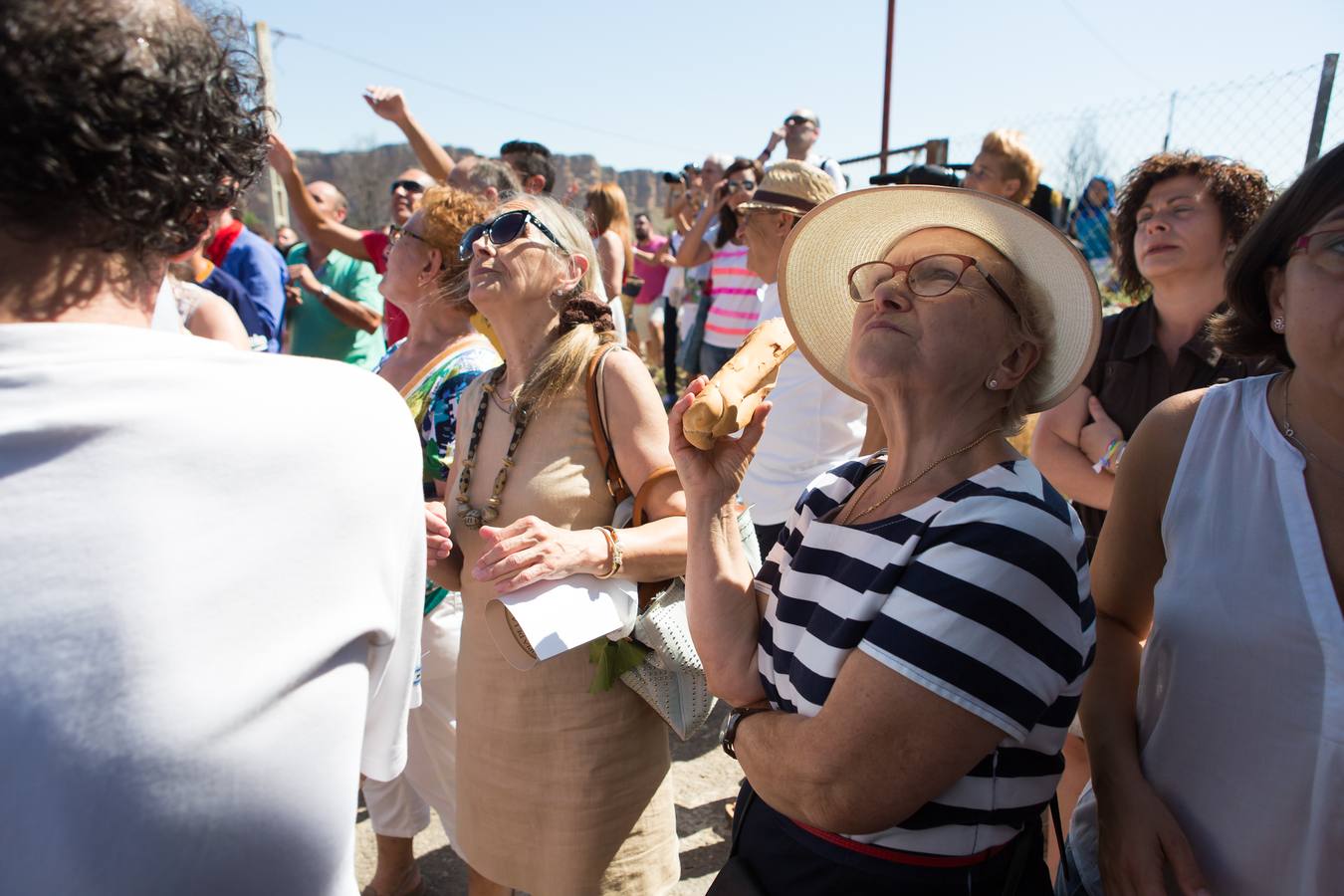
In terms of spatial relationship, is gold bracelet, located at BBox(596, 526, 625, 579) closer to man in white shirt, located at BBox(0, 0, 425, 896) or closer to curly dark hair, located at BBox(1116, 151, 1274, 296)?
man in white shirt, located at BBox(0, 0, 425, 896)

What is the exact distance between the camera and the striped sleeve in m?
1.06

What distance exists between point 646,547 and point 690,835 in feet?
5.24

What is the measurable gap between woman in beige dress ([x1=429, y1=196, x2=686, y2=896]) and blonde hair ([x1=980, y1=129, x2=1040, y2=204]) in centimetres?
240

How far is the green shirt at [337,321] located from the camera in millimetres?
4359

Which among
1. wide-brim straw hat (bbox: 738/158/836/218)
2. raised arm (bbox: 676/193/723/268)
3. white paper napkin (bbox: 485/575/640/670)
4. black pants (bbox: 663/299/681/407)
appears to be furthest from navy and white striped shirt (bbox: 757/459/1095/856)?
black pants (bbox: 663/299/681/407)

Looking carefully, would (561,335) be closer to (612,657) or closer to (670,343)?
(612,657)

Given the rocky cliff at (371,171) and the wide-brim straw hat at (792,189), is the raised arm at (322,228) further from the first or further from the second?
the rocky cliff at (371,171)

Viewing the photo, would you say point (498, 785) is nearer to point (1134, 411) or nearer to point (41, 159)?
point (41, 159)

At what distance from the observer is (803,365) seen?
2934 millimetres

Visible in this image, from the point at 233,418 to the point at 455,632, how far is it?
1.71m

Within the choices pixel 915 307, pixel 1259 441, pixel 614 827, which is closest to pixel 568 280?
pixel 915 307

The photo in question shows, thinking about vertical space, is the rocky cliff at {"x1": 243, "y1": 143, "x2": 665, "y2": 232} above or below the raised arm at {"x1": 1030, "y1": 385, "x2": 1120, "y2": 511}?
above

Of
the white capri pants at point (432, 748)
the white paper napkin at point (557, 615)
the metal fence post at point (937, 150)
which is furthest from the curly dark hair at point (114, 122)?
the metal fence post at point (937, 150)

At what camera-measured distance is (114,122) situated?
2.45 ft
